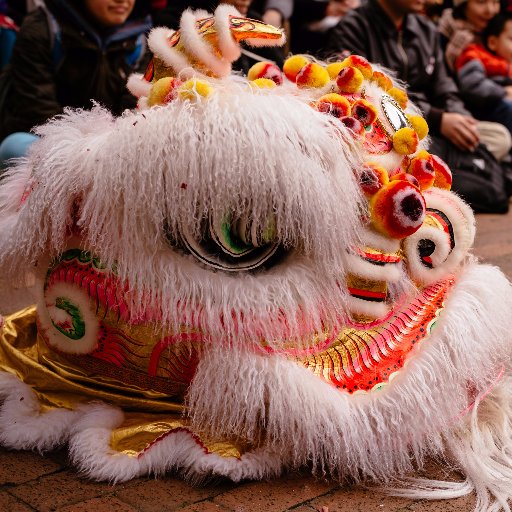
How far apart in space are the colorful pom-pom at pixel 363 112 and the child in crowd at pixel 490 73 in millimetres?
3499

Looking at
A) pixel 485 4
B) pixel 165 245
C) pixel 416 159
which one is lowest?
pixel 485 4

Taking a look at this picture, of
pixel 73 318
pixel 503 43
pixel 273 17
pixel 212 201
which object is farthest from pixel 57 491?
pixel 503 43

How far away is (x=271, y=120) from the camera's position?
160cm

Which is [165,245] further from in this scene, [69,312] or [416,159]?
[416,159]

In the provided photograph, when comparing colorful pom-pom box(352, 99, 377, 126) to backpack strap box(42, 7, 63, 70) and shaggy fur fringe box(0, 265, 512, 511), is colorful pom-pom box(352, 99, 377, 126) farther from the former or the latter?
backpack strap box(42, 7, 63, 70)

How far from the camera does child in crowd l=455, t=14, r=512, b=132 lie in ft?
17.0

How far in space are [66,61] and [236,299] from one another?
192 centimetres

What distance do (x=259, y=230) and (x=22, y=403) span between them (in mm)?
701

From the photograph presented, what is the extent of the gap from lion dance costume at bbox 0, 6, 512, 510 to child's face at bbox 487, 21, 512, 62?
157 inches

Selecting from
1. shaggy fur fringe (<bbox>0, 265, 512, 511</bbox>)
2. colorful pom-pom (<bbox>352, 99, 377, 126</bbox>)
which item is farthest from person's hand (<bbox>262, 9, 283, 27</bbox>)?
shaggy fur fringe (<bbox>0, 265, 512, 511</bbox>)

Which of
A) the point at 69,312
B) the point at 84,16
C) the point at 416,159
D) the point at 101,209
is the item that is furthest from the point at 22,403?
the point at 84,16

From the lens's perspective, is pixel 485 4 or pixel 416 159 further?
pixel 485 4

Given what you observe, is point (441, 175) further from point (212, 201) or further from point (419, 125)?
point (212, 201)

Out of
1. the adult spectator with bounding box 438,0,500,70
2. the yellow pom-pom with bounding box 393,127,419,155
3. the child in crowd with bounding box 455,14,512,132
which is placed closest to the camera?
the yellow pom-pom with bounding box 393,127,419,155
